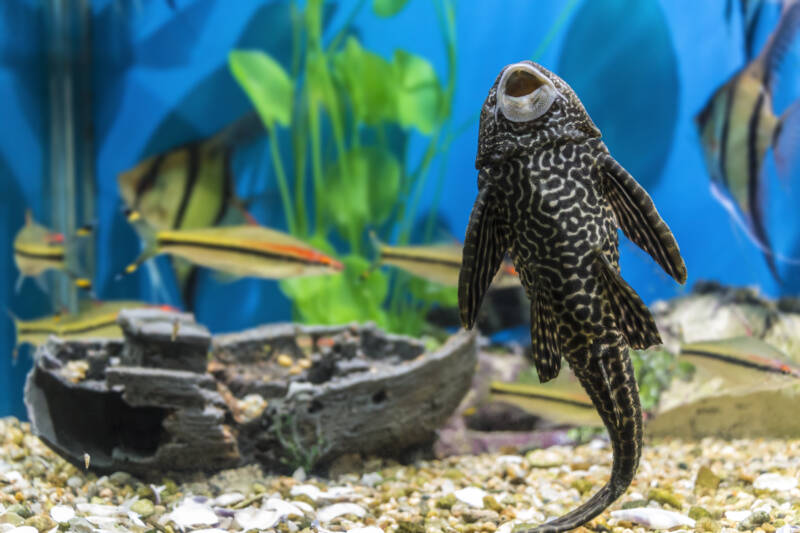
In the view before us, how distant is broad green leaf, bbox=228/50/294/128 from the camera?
5.86 m

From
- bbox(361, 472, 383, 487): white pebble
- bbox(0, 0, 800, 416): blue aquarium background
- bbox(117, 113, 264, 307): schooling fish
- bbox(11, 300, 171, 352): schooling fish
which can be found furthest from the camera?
bbox(117, 113, 264, 307): schooling fish

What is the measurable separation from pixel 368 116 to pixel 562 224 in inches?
171

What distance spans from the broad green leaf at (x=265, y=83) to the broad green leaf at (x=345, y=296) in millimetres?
1585

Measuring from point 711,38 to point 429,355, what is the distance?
160 inches

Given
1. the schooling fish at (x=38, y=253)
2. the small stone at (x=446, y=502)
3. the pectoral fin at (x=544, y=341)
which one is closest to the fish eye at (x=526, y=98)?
the pectoral fin at (x=544, y=341)

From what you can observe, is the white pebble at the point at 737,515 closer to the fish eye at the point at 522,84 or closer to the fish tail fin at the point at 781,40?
the fish eye at the point at 522,84

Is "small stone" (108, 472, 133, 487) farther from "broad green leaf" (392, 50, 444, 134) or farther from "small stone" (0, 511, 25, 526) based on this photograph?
"broad green leaf" (392, 50, 444, 134)

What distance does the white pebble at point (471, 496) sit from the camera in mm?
2799

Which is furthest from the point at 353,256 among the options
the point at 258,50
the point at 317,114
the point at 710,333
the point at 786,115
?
the point at 786,115

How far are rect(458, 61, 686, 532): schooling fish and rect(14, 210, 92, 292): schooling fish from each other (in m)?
3.53

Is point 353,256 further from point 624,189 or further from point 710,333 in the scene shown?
point 624,189

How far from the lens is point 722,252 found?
5.59m

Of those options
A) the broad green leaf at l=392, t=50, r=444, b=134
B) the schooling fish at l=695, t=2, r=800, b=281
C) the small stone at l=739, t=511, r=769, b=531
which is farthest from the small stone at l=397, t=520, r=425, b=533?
the broad green leaf at l=392, t=50, r=444, b=134

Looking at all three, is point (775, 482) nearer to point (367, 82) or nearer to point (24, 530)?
point (24, 530)
